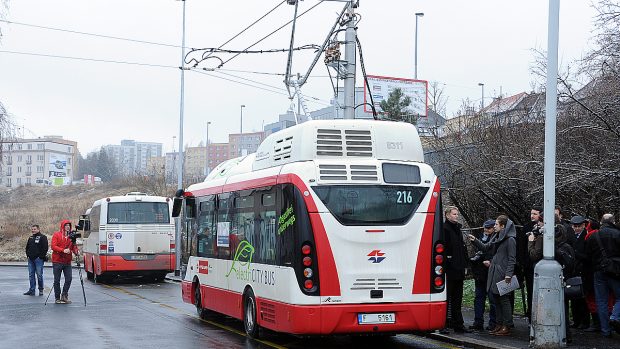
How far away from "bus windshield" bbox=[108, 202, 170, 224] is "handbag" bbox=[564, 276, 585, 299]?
722 inches

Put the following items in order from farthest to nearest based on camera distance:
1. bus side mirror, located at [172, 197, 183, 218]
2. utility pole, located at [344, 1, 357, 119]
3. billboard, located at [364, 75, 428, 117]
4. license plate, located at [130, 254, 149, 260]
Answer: billboard, located at [364, 75, 428, 117] → license plate, located at [130, 254, 149, 260] → utility pole, located at [344, 1, 357, 119] → bus side mirror, located at [172, 197, 183, 218]

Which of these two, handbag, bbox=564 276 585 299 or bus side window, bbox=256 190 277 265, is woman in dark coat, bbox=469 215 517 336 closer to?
handbag, bbox=564 276 585 299

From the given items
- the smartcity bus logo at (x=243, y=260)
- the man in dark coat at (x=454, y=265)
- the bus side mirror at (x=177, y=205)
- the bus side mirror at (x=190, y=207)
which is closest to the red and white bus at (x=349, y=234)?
the smartcity bus logo at (x=243, y=260)

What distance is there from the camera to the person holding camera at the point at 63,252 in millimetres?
20156

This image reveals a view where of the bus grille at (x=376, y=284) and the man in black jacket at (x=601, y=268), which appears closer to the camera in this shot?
the bus grille at (x=376, y=284)

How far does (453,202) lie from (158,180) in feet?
111

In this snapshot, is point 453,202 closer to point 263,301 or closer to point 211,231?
point 211,231

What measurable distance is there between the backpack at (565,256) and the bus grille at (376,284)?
2512 mm

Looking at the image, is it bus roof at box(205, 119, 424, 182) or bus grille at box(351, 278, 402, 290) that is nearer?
bus grille at box(351, 278, 402, 290)

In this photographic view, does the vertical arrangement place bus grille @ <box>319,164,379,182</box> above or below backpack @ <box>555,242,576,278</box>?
above

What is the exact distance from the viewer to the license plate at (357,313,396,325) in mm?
11414

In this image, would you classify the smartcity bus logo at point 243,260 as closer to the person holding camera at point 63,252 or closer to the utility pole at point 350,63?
the utility pole at point 350,63

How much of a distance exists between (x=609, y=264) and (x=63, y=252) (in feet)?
42.8

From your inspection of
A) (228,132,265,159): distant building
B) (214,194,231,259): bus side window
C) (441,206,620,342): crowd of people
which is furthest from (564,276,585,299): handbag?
(228,132,265,159): distant building
